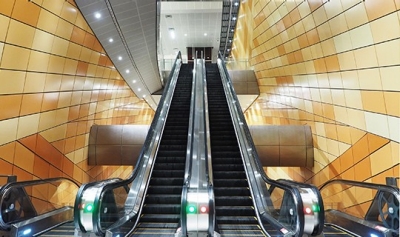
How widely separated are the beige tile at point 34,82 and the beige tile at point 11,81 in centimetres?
12

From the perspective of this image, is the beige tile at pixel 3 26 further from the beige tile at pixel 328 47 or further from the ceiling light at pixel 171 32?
the ceiling light at pixel 171 32

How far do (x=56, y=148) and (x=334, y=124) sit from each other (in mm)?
6318

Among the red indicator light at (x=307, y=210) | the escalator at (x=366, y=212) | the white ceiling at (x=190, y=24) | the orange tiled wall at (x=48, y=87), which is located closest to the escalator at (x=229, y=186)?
the red indicator light at (x=307, y=210)

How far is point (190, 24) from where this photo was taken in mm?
18328

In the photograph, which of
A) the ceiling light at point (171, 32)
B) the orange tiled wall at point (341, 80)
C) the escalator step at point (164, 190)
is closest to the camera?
→ the orange tiled wall at point (341, 80)

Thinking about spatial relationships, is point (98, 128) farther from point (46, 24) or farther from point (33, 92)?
point (46, 24)

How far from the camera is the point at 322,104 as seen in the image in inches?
263

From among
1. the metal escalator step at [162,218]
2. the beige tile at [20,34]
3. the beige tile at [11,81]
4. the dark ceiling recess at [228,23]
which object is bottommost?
the metal escalator step at [162,218]

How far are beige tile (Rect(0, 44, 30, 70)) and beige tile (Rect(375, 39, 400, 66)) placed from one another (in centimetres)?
587

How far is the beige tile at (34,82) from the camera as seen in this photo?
5.11 meters

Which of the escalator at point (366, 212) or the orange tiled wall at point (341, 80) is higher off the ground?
the orange tiled wall at point (341, 80)

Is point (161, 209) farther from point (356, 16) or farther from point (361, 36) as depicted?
point (356, 16)

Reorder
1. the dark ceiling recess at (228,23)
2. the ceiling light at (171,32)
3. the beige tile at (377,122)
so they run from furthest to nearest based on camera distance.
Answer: the ceiling light at (171,32) → the dark ceiling recess at (228,23) → the beige tile at (377,122)

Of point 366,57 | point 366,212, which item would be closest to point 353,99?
point 366,57
